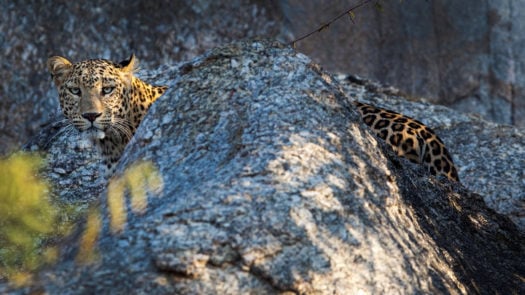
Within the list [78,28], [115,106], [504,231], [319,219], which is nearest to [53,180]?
[115,106]

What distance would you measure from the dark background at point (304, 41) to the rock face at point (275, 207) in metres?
7.33

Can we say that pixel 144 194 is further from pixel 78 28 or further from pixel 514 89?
pixel 514 89

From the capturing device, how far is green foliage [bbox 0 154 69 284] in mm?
6078

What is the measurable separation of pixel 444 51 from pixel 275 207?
9.85 m

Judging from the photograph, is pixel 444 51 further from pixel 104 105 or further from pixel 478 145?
pixel 104 105

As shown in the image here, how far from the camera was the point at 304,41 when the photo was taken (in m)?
14.3

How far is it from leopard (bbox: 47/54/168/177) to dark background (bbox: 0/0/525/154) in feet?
15.3

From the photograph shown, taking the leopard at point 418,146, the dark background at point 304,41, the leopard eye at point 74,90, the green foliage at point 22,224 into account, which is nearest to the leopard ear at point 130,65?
the leopard eye at point 74,90

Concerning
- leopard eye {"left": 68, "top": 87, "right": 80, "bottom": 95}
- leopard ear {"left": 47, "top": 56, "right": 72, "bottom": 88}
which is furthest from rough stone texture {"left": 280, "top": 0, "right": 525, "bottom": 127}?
leopard eye {"left": 68, "top": 87, "right": 80, "bottom": 95}

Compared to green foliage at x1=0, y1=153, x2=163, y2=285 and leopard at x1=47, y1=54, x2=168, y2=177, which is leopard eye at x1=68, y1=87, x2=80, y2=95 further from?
green foliage at x1=0, y1=153, x2=163, y2=285

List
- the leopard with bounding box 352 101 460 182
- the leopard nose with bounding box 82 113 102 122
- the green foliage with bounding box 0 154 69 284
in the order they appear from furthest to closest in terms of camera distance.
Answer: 1. the leopard with bounding box 352 101 460 182
2. the leopard nose with bounding box 82 113 102 122
3. the green foliage with bounding box 0 154 69 284

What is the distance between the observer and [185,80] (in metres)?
6.42

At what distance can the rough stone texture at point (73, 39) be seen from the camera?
45.3 feet

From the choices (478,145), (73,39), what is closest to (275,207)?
(478,145)
